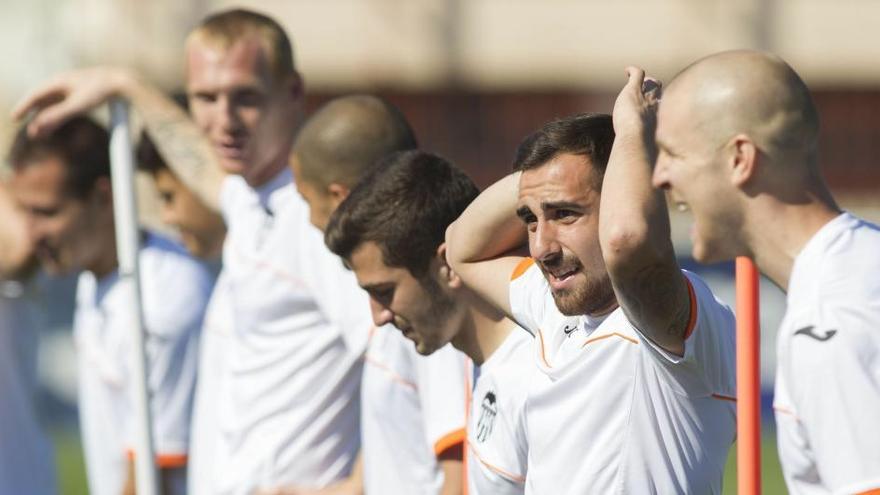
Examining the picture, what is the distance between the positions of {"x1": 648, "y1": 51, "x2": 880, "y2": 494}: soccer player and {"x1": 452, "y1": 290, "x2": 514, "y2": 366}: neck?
1087 mm

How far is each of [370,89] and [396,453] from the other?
55.6 ft

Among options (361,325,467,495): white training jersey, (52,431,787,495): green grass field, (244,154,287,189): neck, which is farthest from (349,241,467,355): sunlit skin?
(52,431,787,495): green grass field

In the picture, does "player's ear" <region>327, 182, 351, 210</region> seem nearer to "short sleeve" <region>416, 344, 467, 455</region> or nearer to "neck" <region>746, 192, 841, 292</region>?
"short sleeve" <region>416, 344, 467, 455</region>

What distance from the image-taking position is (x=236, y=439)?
574 centimetres

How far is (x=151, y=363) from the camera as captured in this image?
6.39 m

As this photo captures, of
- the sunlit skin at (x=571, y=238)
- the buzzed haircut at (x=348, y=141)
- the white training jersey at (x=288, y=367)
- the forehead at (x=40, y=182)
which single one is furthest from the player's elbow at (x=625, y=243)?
the forehead at (x=40, y=182)

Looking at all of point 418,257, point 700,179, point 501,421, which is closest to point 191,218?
point 418,257

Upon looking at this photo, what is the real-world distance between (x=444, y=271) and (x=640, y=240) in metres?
1.17

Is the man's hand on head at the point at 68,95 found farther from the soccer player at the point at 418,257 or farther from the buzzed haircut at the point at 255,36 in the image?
the soccer player at the point at 418,257

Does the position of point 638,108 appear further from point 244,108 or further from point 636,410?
point 244,108

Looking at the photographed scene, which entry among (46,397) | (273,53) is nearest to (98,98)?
(273,53)

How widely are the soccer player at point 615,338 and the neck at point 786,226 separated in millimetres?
238

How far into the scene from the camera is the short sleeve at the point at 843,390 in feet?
9.47

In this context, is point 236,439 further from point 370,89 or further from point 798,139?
point 370,89
